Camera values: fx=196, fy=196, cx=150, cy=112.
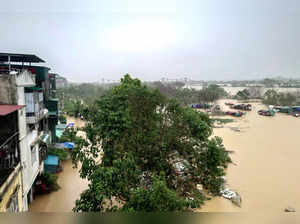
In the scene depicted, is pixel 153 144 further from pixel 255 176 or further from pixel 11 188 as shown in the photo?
pixel 255 176

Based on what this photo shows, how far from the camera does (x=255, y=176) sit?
689 centimetres

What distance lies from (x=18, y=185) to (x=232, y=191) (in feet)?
17.1

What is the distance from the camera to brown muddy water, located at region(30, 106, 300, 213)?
4.77 m

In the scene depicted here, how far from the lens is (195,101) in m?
23.0

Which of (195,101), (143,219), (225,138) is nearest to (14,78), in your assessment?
(143,219)

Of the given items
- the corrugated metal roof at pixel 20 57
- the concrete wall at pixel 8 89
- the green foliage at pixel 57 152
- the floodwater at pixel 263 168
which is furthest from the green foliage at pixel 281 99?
the concrete wall at pixel 8 89

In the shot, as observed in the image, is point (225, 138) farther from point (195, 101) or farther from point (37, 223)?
point (37, 223)

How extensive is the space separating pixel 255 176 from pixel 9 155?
7.23m

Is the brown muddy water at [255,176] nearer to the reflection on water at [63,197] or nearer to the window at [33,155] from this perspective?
the reflection on water at [63,197]

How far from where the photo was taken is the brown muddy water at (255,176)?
477 centimetres

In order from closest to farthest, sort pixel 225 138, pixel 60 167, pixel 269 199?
pixel 269 199
pixel 60 167
pixel 225 138

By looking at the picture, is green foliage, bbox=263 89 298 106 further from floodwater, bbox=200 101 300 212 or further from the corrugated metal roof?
the corrugated metal roof

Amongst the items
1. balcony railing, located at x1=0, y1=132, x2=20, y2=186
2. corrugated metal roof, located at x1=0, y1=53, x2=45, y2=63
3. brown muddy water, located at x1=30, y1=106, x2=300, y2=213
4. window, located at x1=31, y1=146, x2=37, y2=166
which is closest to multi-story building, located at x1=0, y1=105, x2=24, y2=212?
balcony railing, located at x1=0, y1=132, x2=20, y2=186

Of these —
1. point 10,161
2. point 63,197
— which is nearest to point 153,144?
point 10,161
